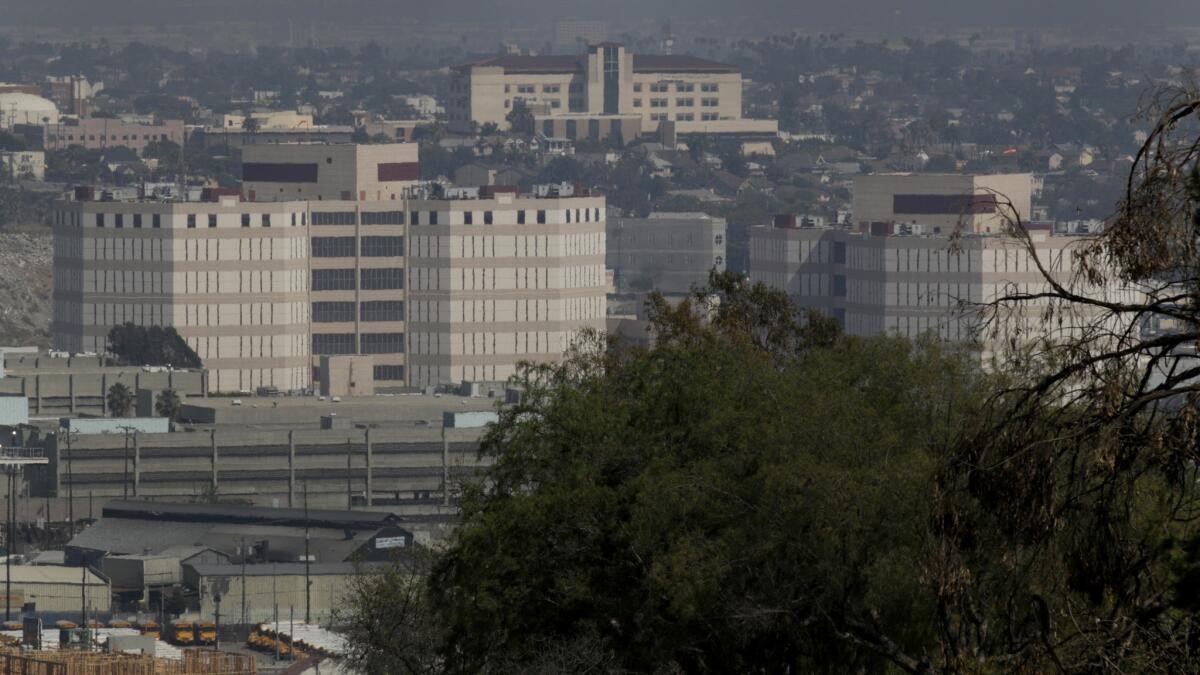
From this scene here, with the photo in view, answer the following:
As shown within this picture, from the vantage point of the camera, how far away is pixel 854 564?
114 feet

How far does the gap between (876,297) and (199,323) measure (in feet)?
125

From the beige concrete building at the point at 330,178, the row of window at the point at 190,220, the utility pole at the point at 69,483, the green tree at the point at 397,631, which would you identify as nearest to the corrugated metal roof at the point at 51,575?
the utility pole at the point at 69,483

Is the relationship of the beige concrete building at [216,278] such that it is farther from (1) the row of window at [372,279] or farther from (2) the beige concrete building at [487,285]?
(2) the beige concrete building at [487,285]

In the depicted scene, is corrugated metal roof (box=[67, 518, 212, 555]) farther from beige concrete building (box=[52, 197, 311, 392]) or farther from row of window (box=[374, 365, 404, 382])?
row of window (box=[374, 365, 404, 382])

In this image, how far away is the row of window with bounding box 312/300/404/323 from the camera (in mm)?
189000

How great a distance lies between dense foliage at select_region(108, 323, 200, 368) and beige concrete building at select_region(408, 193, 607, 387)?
16659mm

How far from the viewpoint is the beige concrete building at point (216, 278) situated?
18325 centimetres

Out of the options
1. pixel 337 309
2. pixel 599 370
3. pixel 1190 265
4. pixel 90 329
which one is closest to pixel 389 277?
pixel 337 309

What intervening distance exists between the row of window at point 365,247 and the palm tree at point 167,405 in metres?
38.2

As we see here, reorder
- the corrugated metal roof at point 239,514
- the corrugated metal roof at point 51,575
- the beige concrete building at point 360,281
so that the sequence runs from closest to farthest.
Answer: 1. the corrugated metal roof at point 51,575
2. the corrugated metal roof at point 239,514
3. the beige concrete building at point 360,281

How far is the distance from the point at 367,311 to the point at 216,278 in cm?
1006

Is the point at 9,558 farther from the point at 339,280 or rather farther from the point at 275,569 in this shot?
the point at 339,280

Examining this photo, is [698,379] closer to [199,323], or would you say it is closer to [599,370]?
[599,370]

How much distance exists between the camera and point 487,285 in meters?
189
